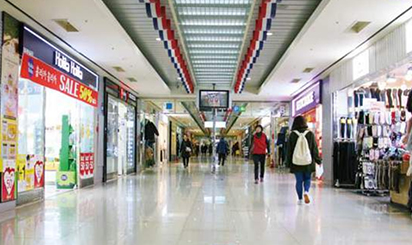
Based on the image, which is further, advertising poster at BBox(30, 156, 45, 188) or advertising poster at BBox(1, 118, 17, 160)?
advertising poster at BBox(30, 156, 45, 188)

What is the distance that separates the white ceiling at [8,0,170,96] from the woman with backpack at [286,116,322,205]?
134 inches

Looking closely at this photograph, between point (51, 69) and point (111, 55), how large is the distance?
1567 millimetres

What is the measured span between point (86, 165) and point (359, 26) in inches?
256

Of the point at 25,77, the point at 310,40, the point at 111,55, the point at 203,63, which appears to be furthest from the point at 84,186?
the point at 310,40

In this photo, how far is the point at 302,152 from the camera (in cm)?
654

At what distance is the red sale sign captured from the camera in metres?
6.40

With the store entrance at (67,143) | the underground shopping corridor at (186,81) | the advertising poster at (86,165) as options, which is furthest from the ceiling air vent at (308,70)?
the advertising poster at (86,165)

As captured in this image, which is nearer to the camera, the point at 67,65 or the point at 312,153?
the point at 312,153

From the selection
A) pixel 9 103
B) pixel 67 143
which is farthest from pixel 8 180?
pixel 67 143

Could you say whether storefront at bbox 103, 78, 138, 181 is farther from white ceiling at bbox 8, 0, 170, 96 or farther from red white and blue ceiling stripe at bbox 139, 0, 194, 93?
red white and blue ceiling stripe at bbox 139, 0, 194, 93

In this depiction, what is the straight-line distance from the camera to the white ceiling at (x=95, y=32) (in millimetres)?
5574

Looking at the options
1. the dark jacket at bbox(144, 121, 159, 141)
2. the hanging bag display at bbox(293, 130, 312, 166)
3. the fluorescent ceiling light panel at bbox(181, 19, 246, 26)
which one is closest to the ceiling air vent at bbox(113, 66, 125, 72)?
the fluorescent ceiling light panel at bbox(181, 19, 246, 26)

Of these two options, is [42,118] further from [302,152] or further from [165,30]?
[302,152]

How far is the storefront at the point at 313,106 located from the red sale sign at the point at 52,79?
6.17m
